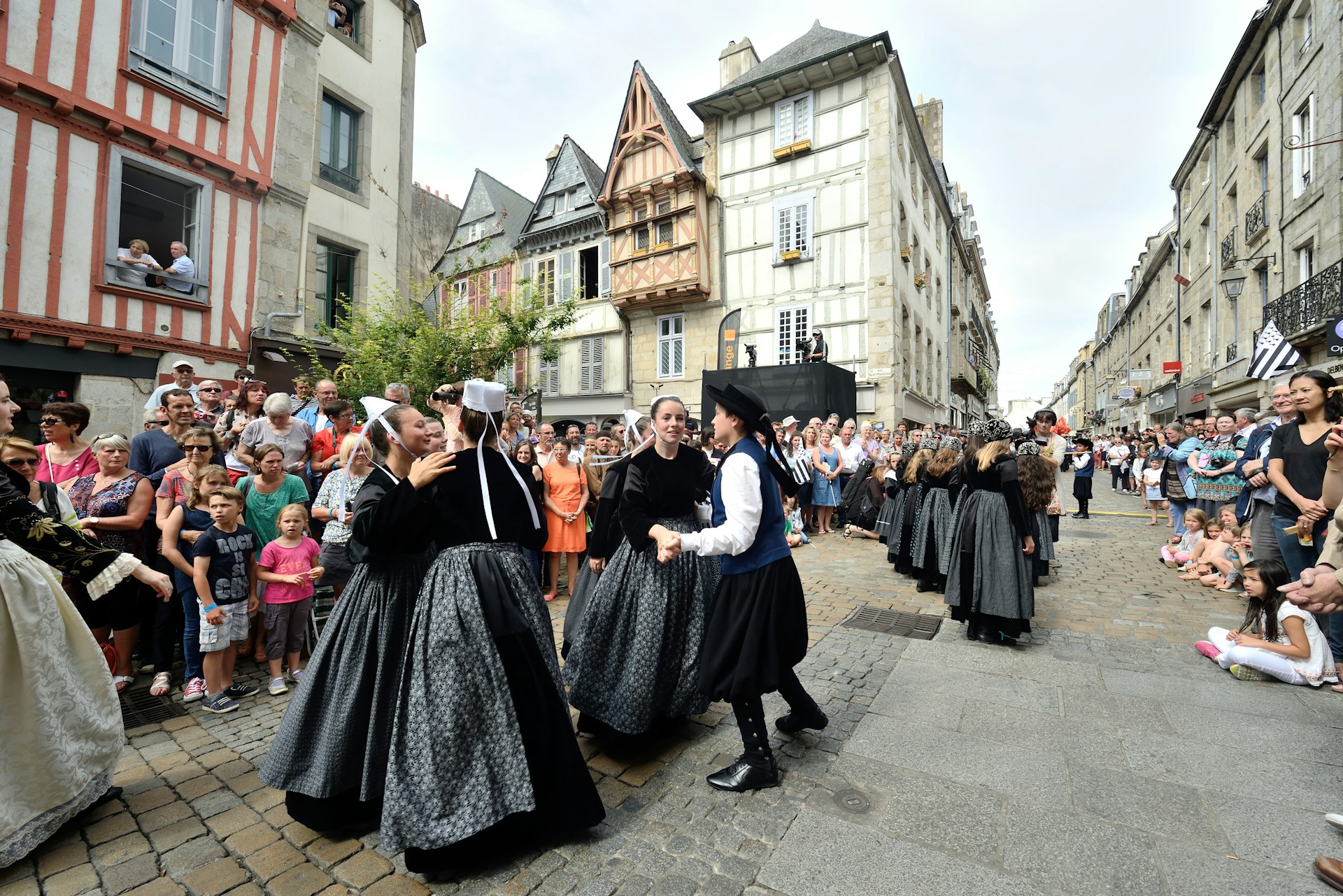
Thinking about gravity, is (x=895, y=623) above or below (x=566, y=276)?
below

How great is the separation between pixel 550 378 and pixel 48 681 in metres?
23.5

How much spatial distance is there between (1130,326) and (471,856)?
53.2 meters

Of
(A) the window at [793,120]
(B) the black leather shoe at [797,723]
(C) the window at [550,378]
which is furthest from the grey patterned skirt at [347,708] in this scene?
(C) the window at [550,378]

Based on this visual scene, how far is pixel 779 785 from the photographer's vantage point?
9.61 ft

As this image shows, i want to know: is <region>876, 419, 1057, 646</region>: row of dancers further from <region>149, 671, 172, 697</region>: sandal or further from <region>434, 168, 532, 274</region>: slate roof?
<region>434, 168, 532, 274</region>: slate roof

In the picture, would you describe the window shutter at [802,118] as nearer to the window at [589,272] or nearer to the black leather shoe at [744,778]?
the window at [589,272]

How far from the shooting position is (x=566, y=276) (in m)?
24.5

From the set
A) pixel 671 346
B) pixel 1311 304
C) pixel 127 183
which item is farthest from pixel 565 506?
pixel 1311 304

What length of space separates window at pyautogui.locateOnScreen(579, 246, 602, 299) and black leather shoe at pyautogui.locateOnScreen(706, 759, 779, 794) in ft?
74.2

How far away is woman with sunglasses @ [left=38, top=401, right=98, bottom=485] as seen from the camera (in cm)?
453

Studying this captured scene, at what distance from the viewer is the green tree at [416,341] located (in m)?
12.6

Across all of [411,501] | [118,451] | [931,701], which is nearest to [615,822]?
[411,501]

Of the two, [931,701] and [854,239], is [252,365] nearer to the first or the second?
[931,701]

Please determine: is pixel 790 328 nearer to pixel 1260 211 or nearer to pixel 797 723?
pixel 1260 211
